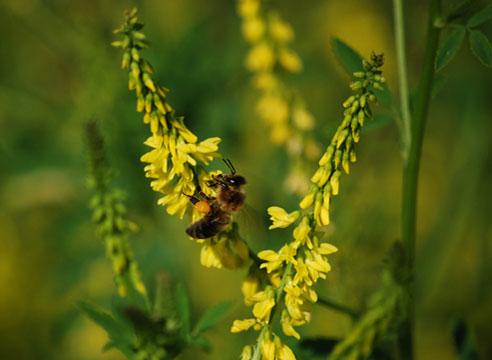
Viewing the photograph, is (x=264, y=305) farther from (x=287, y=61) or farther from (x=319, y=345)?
(x=287, y=61)

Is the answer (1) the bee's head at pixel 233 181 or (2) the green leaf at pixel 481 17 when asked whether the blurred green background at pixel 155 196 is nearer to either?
(1) the bee's head at pixel 233 181

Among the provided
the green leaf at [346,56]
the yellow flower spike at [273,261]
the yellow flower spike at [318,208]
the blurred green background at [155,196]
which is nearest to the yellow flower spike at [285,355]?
the yellow flower spike at [273,261]

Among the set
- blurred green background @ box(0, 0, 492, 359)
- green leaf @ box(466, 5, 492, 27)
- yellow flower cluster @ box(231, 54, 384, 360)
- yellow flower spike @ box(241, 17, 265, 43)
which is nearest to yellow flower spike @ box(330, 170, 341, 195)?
yellow flower cluster @ box(231, 54, 384, 360)

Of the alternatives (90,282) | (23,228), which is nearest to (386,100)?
(90,282)

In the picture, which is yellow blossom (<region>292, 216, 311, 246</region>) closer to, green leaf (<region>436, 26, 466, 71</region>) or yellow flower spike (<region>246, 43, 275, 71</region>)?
green leaf (<region>436, 26, 466, 71</region>)

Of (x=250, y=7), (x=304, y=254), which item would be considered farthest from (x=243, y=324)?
(x=250, y=7)

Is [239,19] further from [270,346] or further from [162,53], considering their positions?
[270,346]
